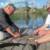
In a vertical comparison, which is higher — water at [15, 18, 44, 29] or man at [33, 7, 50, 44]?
water at [15, 18, 44, 29]

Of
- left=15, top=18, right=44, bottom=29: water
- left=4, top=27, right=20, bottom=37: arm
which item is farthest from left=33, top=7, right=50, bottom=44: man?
left=4, top=27, right=20, bottom=37: arm

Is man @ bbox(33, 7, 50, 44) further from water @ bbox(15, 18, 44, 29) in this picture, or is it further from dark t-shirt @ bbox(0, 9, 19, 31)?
dark t-shirt @ bbox(0, 9, 19, 31)

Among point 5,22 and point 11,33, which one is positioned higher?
point 5,22

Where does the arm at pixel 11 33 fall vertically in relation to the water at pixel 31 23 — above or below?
below

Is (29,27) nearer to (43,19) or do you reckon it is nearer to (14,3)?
(43,19)

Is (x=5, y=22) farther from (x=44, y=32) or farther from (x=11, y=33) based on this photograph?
(x=44, y=32)

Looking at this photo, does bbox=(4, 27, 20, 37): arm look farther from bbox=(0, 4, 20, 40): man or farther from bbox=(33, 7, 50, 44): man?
bbox=(33, 7, 50, 44): man

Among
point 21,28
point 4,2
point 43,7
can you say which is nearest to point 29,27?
point 21,28

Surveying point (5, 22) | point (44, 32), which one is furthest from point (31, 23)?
point (5, 22)

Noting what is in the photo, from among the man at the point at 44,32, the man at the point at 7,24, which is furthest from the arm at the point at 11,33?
the man at the point at 44,32

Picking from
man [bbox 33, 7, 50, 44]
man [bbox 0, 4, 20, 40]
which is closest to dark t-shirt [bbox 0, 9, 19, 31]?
man [bbox 0, 4, 20, 40]

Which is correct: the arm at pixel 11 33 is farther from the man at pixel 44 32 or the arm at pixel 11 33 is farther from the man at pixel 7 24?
the man at pixel 44 32

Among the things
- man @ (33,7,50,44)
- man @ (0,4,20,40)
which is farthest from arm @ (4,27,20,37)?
man @ (33,7,50,44)

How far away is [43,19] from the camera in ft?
5.79
